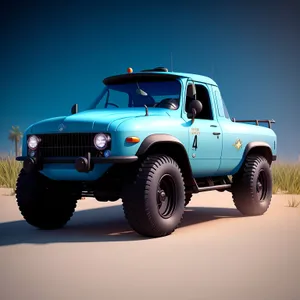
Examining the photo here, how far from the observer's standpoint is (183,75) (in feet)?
26.5

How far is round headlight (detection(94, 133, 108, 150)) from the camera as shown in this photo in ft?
21.6

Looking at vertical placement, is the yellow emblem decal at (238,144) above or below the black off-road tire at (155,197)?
above

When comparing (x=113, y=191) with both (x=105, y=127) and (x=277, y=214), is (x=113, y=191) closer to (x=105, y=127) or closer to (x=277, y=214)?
(x=105, y=127)

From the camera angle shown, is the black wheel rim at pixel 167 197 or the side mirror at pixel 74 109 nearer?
the black wheel rim at pixel 167 197

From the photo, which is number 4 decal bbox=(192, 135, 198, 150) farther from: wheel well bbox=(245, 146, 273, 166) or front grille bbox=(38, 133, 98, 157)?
wheel well bbox=(245, 146, 273, 166)

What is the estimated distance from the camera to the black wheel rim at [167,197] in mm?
7086

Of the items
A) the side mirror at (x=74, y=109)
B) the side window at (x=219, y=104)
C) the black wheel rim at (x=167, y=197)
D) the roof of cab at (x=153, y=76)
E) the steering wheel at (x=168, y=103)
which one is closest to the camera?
the black wheel rim at (x=167, y=197)

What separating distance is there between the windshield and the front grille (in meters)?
1.40

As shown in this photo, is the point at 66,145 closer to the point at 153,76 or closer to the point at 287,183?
the point at 153,76

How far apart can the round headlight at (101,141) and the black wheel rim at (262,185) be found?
3.89m

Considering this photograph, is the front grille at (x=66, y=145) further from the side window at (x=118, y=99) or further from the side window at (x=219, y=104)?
the side window at (x=219, y=104)

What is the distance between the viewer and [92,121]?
6.75 metres

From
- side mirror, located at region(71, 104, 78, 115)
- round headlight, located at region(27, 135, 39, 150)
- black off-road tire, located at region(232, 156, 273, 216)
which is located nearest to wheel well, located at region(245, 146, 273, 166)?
black off-road tire, located at region(232, 156, 273, 216)

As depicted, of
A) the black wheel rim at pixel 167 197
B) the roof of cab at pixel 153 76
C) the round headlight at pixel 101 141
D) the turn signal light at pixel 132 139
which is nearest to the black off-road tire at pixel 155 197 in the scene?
the black wheel rim at pixel 167 197
